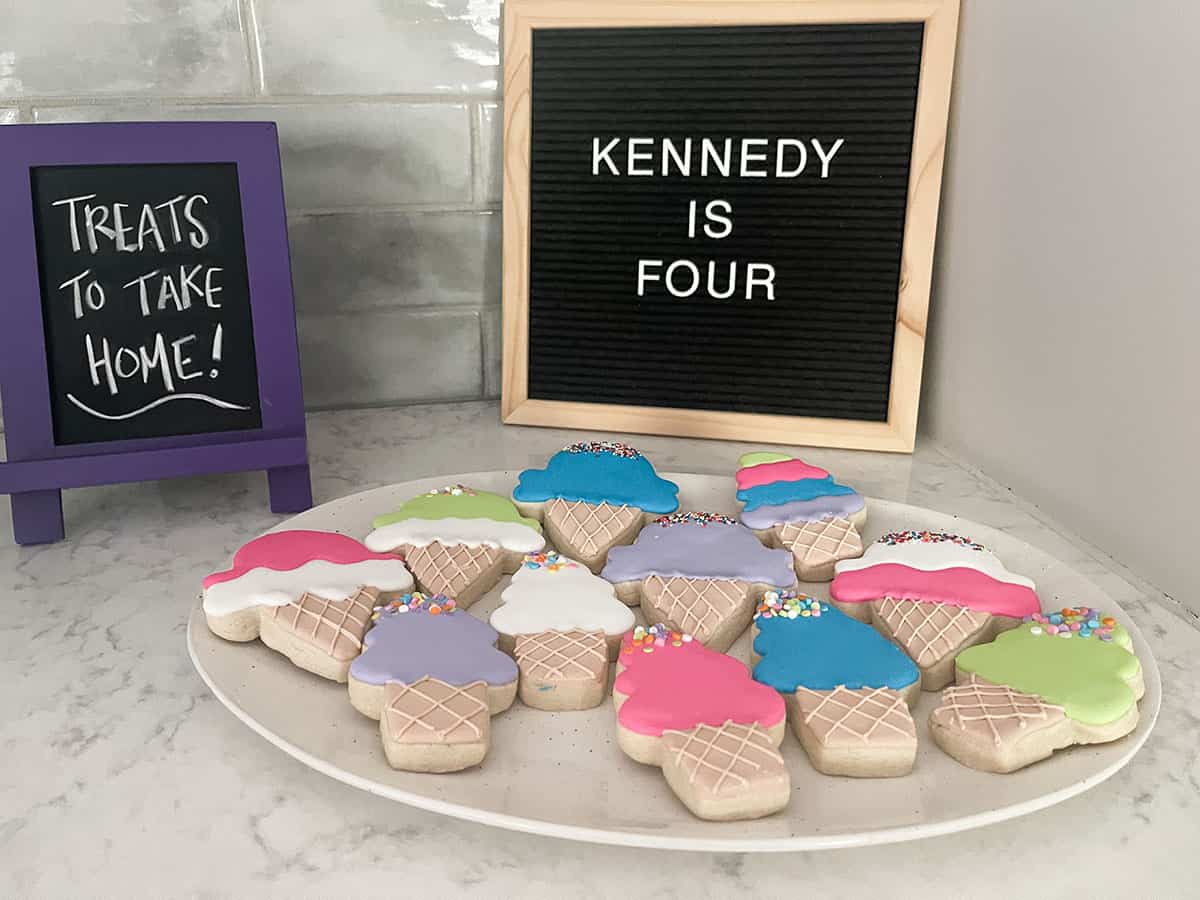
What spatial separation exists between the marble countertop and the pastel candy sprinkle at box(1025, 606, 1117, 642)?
3.0 inches

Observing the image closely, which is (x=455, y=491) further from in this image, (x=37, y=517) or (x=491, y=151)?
(x=491, y=151)


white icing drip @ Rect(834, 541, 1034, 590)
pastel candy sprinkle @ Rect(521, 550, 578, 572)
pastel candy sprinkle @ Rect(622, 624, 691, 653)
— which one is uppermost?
white icing drip @ Rect(834, 541, 1034, 590)

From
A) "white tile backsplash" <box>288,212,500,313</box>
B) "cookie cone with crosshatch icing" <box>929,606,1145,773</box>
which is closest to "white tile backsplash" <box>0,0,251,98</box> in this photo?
"white tile backsplash" <box>288,212,500,313</box>

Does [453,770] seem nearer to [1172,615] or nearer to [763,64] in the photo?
[1172,615]

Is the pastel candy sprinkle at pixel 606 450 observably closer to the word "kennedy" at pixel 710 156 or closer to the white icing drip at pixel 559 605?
the white icing drip at pixel 559 605

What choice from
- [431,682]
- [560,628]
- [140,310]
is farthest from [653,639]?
[140,310]

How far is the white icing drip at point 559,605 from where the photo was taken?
867mm

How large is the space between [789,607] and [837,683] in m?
0.11

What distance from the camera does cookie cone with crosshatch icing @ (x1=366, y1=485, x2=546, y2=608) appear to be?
3.13ft

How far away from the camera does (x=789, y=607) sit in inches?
34.8

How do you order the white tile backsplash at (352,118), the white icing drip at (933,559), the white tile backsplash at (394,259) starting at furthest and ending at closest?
the white tile backsplash at (394,259)
the white tile backsplash at (352,118)
the white icing drip at (933,559)

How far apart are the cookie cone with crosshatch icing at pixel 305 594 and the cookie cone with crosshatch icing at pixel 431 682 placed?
2 cm

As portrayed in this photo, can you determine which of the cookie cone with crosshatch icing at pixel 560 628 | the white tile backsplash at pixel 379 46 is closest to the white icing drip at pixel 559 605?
the cookie cone with crosshatch icing at pixel 560 628

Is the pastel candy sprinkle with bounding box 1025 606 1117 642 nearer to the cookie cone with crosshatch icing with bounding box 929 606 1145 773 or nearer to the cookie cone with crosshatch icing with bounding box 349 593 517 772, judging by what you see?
the cookie cone with crosshatch icing with bounding box 929 606 1145 773
